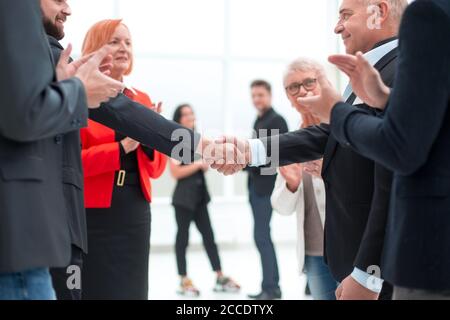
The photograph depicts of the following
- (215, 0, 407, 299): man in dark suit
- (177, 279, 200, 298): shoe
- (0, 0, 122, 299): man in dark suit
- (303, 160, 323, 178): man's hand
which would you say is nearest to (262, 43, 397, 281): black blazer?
(215, 0, 407, 299): man in dark suit

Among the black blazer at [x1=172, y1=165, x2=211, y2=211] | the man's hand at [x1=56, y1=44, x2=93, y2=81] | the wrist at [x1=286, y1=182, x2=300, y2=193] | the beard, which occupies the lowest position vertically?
the black blazer at [x1=172, y1=165, x2=211, y2=211]

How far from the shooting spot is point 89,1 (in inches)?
307

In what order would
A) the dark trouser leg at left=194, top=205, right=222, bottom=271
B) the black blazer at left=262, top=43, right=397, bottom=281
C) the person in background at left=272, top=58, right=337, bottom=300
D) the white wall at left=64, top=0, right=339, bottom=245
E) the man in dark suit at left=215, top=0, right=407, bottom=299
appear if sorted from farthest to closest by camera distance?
1. the white wall at left=64, top=0, right=339, bottom=245
2. the dark trouser leg at left=194, top=205, right=222, bottom=271
3. the person in background at left=272, top=58, right=337, bottom=300
4. the black blazer at left=262, top=43, right=397, bottom=281
5. the man in dark suit at left=215, top=0, right=407, bottom=299

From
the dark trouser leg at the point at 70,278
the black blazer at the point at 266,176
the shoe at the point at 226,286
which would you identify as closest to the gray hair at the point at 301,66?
the dark trouser leg at the point at 70,278

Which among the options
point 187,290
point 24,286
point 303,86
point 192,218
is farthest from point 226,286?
point 24,286

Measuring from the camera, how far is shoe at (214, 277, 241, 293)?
5277 mm

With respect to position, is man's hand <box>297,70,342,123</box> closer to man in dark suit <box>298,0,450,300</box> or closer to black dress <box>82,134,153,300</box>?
A: man in dark suit <box>298,0,450,300</box>

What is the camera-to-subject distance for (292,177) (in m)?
2.97

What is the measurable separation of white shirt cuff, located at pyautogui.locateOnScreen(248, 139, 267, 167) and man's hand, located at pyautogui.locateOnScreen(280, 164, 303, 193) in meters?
0.33

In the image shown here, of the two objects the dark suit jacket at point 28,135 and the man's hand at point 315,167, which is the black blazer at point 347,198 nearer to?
the man's hand at point 315,167

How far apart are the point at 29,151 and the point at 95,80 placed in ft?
1.14

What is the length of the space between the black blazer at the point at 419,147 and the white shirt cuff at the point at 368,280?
382 millimetres

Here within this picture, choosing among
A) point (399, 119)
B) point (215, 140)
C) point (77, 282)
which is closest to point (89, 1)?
point (215, 140)

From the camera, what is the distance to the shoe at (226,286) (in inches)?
208
